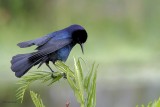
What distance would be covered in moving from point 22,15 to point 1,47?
Answer: 33 cm

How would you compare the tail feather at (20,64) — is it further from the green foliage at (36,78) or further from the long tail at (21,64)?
the green foliage at (36,78)

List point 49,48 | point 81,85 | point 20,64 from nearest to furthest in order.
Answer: point 81,85
point 20,64
point 49,48

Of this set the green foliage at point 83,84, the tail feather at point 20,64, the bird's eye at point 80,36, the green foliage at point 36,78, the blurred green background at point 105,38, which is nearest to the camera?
the green foliage at point 83,84

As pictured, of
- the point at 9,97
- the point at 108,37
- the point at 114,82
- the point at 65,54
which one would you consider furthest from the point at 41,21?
the point at 65,54

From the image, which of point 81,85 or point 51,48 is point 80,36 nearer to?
point 51,48

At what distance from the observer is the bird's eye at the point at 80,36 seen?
139 centimetres

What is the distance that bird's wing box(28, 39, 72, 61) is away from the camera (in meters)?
1.20

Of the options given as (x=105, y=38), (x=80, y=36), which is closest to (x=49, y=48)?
(x=80, y=36)

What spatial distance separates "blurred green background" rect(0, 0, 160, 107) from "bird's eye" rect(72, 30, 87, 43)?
87.0 inches

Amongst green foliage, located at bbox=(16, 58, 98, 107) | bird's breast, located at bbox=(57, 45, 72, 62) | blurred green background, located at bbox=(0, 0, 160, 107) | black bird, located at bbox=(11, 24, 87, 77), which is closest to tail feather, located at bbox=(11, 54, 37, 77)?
black bird, located at bbox=(11, 24, 87, 77)

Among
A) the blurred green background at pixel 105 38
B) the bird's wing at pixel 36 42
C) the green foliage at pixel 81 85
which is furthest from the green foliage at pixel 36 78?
the blurred green background at pixel 105 38

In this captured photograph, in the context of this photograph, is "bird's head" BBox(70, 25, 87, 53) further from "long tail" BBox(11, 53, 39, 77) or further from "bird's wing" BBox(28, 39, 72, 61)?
"long tail" BBox(11, 53, 39, 77)

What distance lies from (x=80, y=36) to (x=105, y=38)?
3.19m

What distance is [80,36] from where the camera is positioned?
55.5 inches
